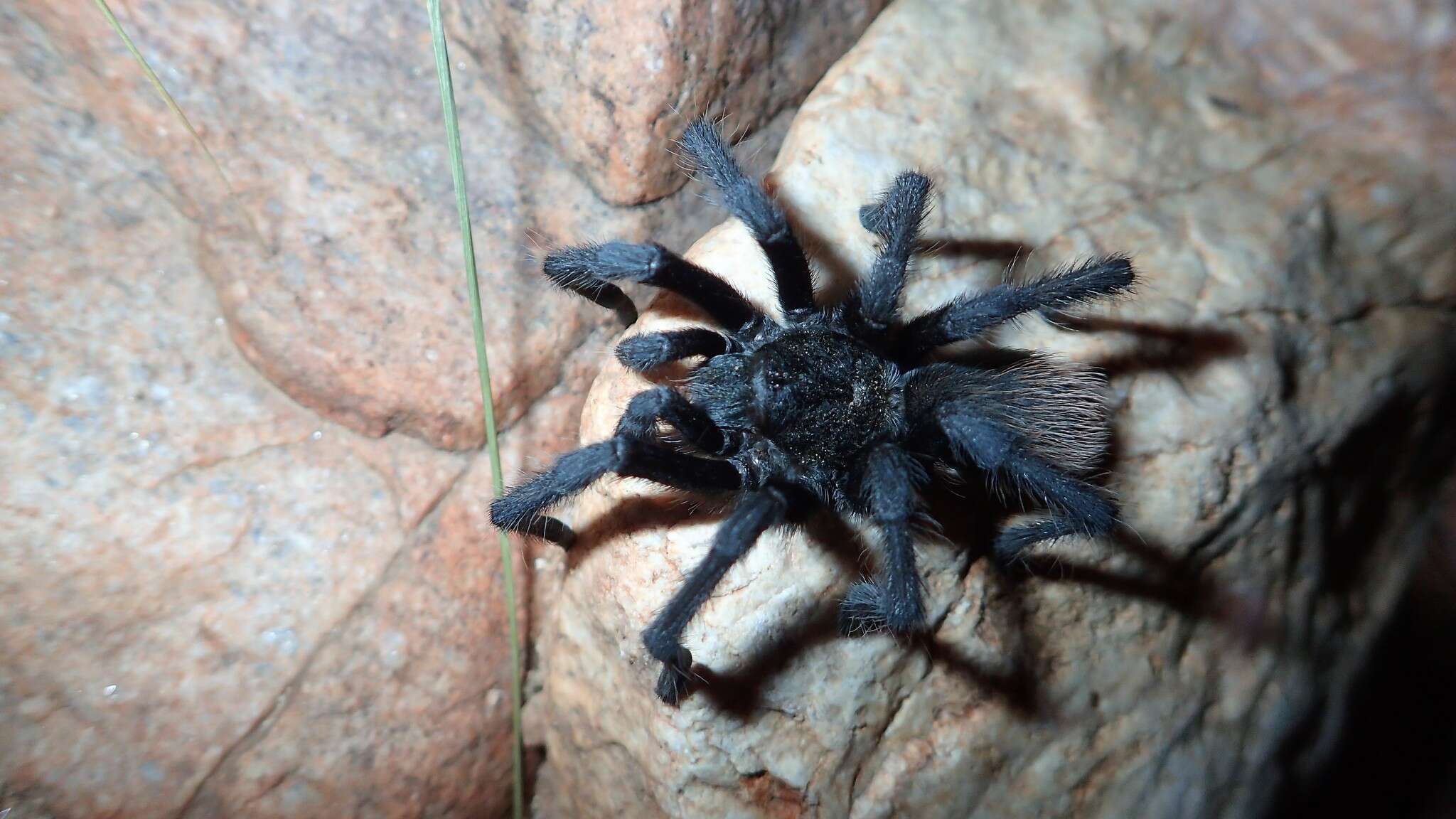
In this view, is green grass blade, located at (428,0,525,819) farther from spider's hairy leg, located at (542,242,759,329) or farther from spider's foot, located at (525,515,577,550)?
spider's hairy leg, located at (542,242,759,329)

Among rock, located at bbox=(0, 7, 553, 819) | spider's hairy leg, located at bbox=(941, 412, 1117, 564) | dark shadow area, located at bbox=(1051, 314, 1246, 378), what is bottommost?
rock, located at bbox=(0, 7, 553, 819)

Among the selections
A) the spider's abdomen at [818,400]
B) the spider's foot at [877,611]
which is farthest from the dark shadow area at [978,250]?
the spider's foot at [877,611]

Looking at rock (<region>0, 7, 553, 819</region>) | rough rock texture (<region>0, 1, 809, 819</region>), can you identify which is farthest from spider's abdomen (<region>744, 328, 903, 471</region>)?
rock (<region>0, 7, 553, 819</region>)

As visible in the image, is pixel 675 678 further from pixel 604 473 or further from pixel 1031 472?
pixel 1031 472

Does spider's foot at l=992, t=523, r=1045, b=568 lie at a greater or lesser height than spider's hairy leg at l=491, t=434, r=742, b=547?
greater

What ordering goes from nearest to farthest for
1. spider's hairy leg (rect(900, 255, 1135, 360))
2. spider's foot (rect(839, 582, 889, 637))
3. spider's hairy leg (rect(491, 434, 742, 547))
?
spider's hairy leg (rect(491, 434, 742, 547)), spider's foot (rect(839, 582, 889, 637)), spider's hairy leg (rect(900, 255, 1135, 360))

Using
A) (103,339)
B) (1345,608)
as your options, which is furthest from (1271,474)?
(103,339)

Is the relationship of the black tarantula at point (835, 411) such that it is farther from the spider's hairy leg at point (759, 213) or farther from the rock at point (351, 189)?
the rock at point (351, 189)

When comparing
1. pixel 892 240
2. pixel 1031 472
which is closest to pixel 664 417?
pixel 892 240
